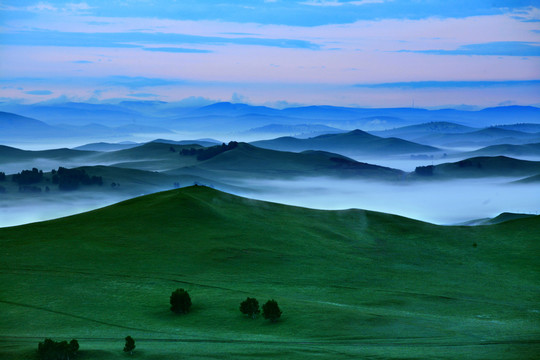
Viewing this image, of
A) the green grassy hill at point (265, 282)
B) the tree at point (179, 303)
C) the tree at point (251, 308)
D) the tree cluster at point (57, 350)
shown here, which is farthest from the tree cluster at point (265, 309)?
the tree cluster at point (57, 350)

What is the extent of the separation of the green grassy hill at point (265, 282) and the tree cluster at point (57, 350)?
2.73ft

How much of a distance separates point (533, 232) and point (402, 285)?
157ft

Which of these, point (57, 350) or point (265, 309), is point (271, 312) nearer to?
point (265, 309)

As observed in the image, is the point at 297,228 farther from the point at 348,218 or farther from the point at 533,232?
the point at 533,232

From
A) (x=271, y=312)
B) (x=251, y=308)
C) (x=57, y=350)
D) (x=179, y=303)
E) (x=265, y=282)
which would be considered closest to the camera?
(x=57, y=350)

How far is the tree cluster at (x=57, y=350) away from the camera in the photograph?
4081 cm

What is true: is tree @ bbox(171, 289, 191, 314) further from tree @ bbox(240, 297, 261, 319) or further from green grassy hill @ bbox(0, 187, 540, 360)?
tree @ bbox(240, 297, 261, 319)

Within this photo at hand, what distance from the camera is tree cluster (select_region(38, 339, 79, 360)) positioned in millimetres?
40812

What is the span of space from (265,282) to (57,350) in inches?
1527

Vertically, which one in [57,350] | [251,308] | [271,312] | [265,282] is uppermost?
[265,282]

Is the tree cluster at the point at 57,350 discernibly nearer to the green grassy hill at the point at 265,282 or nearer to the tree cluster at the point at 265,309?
the green grassy hill at the point at 265,282

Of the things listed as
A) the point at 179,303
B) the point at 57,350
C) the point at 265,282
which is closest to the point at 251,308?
the point at 179,303

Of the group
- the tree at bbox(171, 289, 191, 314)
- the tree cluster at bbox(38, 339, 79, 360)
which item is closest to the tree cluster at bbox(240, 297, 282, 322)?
the tree at bbox(171, 289, 191, 314)

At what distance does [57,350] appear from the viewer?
4091 centimetres
